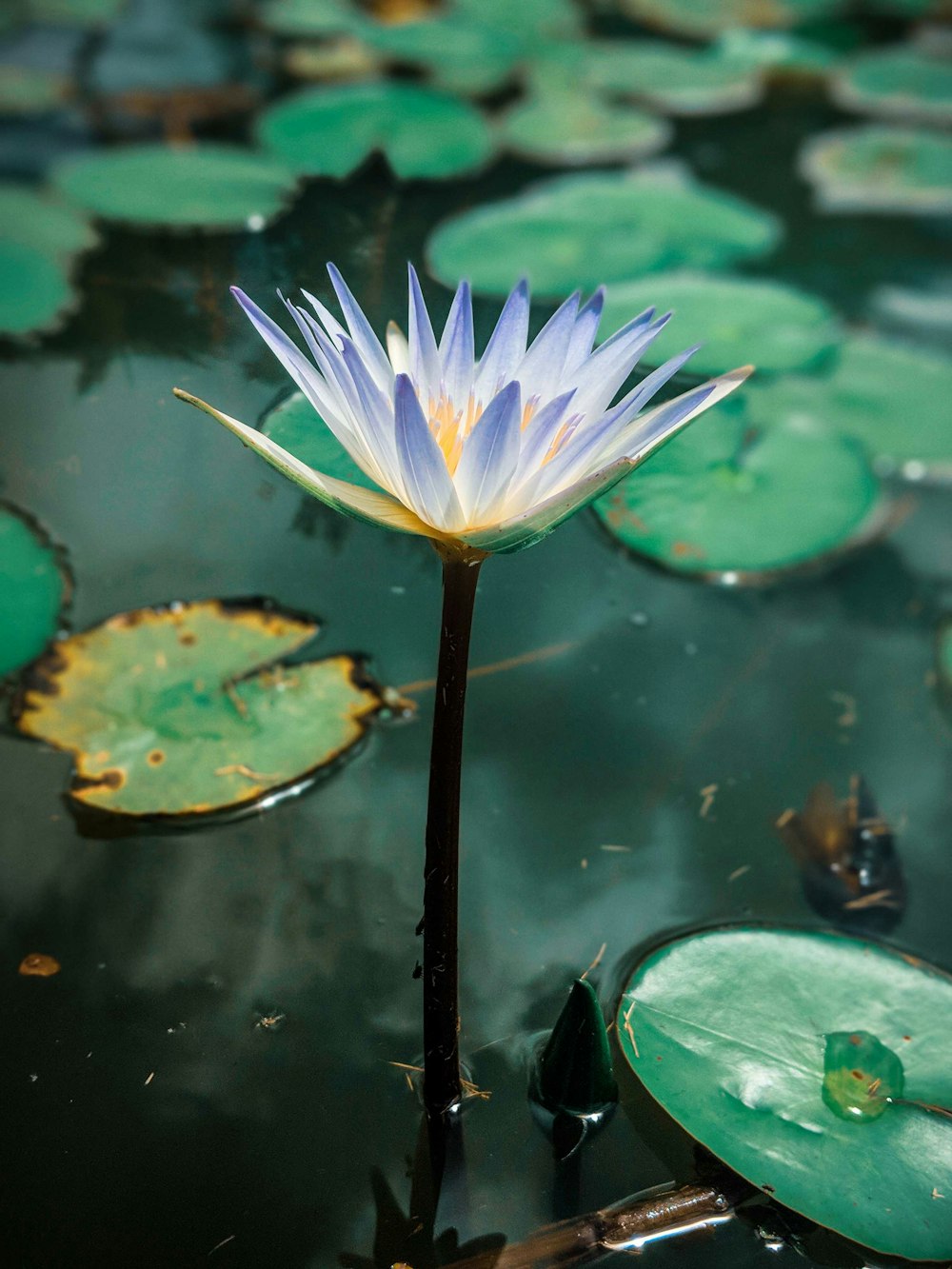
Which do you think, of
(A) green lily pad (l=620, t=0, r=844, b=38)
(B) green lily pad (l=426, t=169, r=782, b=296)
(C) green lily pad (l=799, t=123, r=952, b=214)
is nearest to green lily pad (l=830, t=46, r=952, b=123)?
(C) green lily pad (l=799, t=123, r=952, b=214)

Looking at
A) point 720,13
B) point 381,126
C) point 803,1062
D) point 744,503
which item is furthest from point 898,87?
point 803,1062

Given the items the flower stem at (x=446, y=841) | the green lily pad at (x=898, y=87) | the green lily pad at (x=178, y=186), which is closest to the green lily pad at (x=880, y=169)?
the green lily pad at (x=898, y=87)

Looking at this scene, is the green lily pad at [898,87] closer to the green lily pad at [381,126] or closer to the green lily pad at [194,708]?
the green lily pad at [381,126]

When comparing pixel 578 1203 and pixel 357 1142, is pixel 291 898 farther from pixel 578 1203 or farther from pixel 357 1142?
pixel 578 1203

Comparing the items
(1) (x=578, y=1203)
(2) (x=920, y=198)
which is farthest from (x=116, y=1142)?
(2) (x=920, y=198)

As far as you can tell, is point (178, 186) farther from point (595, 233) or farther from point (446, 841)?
point (446, 841)
